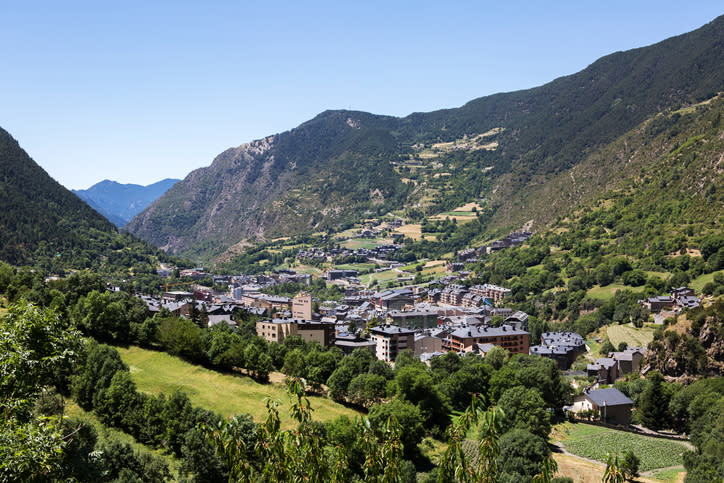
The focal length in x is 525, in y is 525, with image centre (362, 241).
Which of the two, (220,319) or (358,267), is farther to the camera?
(358,267)

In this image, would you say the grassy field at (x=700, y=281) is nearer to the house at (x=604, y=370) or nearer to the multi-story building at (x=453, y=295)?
the house at (x=604, y=370)

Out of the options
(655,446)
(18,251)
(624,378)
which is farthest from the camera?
(18,251)

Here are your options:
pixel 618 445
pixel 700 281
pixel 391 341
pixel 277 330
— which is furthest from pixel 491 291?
pixel 618 445

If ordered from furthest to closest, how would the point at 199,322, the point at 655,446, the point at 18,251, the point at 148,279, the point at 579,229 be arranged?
the point at 579,229
the point at 148,279
the point at 18,251
the point at 199,322
the point at 655,446

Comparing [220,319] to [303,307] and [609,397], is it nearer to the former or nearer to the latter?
[303,307]

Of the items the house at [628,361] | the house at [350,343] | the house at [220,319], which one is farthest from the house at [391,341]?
the house at [628,361]

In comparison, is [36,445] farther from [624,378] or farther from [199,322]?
[624,378]

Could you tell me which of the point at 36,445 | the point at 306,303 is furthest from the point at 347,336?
the point at 36,445
